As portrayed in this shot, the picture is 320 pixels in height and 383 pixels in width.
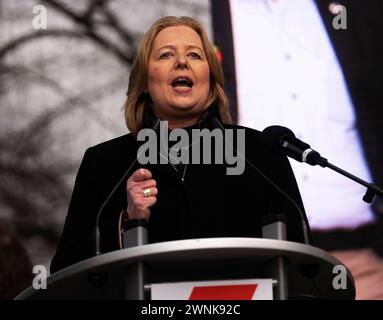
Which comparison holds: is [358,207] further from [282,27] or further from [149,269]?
[149,269]

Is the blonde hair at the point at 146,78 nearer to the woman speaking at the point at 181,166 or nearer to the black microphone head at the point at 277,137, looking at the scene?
the woman speaking at the point at 181,166

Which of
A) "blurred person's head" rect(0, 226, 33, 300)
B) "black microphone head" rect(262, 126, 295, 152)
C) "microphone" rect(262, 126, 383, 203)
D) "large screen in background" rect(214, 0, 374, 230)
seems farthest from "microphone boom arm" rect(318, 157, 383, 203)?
"large screen in background" rect(214, 0, 374, 230)

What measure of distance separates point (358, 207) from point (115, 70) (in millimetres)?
1284

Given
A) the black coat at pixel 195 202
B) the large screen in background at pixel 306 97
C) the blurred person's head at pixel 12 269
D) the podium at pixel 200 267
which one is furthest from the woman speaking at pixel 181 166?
the large screen in background at pixel 306 97

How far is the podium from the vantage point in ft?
5.28

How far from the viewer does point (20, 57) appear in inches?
147

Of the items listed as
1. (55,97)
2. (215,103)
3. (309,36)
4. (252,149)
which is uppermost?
(309,36)

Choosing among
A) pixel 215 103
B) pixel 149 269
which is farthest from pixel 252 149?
pixel 149 269

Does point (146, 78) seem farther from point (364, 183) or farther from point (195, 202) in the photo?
point (364, 183)

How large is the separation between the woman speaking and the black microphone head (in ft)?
0.26

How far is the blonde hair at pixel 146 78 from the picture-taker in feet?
8.93

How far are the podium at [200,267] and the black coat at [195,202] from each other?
349mm

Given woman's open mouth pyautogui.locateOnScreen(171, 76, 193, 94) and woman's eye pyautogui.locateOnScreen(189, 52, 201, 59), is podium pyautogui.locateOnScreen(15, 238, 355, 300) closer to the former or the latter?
woman's open mouth pyautogui.locateOnScreen(171, 76, 193, 94)

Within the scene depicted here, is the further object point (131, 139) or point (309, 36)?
point (309, 36)
